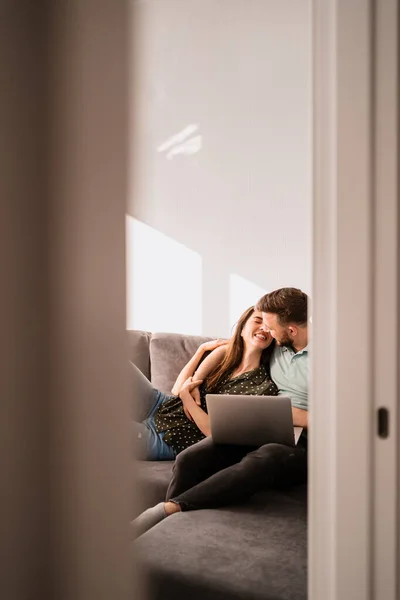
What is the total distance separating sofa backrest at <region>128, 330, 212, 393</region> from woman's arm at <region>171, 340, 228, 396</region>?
58 mm

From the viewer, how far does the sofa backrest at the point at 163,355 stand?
2385 mm

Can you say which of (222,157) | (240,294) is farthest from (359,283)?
(222,157)

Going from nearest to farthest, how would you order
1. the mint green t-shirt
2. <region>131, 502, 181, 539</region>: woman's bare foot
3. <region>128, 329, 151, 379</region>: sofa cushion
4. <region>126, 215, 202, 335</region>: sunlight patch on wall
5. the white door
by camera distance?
the white door, <region>131, 502, 181, 539</region>: woman's bare foot, the mint green t-shirt, <region>128, 329, 151, 379</region>: sofa cushion, <region>126, 215, 202, 335</region>: sunlight patch on wall

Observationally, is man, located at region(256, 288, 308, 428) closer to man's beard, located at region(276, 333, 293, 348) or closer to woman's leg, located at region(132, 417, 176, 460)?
man's beard, located at region(276, 333, 293, 348)

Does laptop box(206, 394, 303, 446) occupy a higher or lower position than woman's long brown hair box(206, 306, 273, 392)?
lower

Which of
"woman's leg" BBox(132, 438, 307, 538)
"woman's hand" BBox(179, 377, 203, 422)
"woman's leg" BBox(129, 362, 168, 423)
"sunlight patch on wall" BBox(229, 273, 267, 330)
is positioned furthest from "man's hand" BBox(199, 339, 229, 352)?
"woman's leg" BBox(132, 438, 307, 538)

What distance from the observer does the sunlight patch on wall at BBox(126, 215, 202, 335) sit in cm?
284

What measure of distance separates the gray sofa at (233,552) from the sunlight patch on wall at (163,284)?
131 centimetres

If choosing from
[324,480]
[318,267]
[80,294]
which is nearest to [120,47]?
[80,294]

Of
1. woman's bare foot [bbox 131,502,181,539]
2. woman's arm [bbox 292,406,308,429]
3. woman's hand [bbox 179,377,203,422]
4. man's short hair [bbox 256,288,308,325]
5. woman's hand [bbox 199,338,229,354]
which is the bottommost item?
woman's bare foot [bbox 131,502,181,539]

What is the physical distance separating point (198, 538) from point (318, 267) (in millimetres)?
986

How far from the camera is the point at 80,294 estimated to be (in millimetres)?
534

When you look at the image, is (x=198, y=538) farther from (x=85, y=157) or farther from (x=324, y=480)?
(x=85, y=157)

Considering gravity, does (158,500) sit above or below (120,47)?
below
